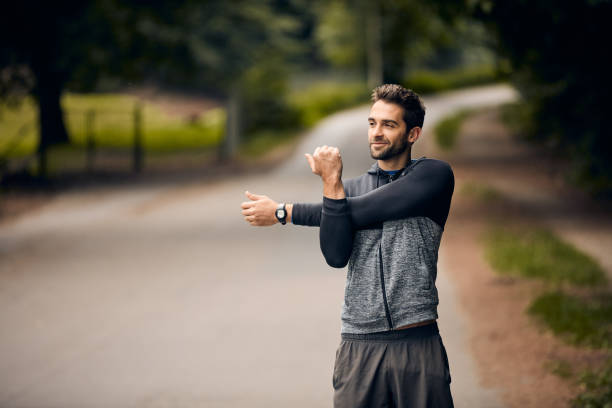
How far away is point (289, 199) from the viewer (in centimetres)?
1730

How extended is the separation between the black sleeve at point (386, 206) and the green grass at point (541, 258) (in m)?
6.41

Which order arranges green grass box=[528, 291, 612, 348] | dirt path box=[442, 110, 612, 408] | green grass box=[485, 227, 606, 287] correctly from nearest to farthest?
dirt path box=[442, 110, 612, 408]
green grass box=[528, 291, 612, 348]
green grass box=[485, 227, 606, 287]

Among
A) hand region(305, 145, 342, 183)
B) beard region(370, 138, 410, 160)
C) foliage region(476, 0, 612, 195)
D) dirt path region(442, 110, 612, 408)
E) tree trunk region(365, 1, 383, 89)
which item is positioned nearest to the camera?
hand region(305, 145, 342, 183)

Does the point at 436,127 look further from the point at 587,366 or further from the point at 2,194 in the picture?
the point at 587,366

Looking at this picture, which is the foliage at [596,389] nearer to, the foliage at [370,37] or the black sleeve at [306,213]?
the black sleeve at [306,213]

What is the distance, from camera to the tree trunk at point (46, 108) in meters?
19.8

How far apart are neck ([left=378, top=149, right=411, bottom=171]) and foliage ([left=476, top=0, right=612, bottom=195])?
453cm

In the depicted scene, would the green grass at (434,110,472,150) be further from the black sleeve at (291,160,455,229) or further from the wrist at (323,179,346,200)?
the wrist at (323,179,346,200)

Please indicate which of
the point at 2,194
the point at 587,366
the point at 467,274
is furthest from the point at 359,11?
the point at 587,366

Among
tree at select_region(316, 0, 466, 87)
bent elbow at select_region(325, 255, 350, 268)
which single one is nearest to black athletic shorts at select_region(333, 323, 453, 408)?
bent elbow at select_region(325, 255, 350, 268)

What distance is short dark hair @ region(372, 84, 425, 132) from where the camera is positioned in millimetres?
3223

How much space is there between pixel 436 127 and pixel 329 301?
24186 millimetres

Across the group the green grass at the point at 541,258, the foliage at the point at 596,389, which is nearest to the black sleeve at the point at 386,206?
the foliage at the point at 596,389

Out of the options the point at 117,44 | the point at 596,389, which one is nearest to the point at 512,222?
the point at 596,389
